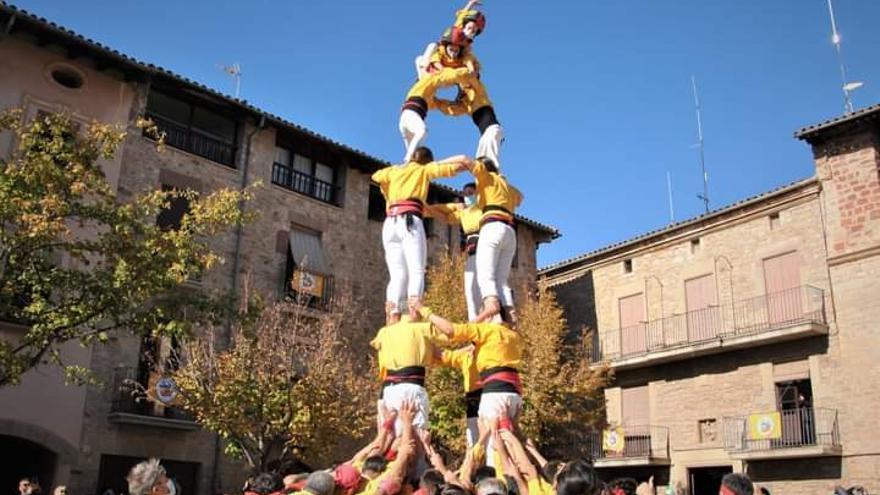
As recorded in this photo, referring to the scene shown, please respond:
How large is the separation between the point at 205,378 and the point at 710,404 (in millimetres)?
15591

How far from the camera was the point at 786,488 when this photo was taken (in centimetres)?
2453

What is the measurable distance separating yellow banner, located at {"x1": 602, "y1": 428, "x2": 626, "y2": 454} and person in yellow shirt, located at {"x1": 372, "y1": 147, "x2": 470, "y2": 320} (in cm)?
2036

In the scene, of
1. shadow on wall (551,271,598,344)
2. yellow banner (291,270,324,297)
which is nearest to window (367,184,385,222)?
yellow banner (291,270,324,297)

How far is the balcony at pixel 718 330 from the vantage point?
81.9 feet

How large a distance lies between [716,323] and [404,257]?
20767 millimetres

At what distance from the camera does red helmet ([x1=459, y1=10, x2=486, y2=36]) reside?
1038cm

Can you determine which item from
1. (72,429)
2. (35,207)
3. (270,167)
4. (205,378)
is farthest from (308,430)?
(270,167)

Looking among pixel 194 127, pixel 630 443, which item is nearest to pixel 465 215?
pixel 194 127

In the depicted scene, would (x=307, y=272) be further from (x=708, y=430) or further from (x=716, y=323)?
(x=708, y=430)

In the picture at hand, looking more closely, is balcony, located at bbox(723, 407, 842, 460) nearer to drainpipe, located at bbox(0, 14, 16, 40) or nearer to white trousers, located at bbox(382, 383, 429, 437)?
white trousers, located at bbox(382, 383, 429, 437)

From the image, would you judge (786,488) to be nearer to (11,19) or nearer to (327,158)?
(327,158)

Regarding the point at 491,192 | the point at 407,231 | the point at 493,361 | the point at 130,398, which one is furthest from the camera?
the point at 130,398

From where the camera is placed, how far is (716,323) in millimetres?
27562

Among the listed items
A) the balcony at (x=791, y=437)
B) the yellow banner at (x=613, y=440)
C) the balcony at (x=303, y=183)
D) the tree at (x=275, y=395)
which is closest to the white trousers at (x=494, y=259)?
the tree at (x=275, y=395)
